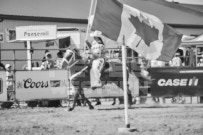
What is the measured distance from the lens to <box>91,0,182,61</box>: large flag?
10633mm

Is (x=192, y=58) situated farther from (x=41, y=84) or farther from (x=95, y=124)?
(x=95, y=124)

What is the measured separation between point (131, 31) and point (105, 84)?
6543 millimetres

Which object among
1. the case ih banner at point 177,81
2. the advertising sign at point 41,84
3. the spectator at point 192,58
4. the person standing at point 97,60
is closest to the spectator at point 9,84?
the advertising sign at point 41,84

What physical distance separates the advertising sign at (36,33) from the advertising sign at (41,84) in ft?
20.1

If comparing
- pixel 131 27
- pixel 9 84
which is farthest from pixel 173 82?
pixel 131 27

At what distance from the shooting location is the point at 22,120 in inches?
490

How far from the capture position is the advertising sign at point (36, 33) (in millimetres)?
23281

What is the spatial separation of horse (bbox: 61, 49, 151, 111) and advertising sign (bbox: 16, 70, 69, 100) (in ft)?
1.83

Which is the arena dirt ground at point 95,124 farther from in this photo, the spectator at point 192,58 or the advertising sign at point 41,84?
the spectator at point 192,58

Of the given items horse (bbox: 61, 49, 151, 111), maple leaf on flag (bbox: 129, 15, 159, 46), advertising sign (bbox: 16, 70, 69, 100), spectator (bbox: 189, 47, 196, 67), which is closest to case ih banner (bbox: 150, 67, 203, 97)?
A: spectator (bbox: 189, 47, 196, 67)

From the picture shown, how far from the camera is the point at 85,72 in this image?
16125 millimetres

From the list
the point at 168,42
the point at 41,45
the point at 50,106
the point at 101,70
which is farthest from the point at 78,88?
the point at 41,45

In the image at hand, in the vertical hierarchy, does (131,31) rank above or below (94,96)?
above

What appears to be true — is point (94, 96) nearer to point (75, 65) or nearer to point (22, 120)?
point (75, 65)
